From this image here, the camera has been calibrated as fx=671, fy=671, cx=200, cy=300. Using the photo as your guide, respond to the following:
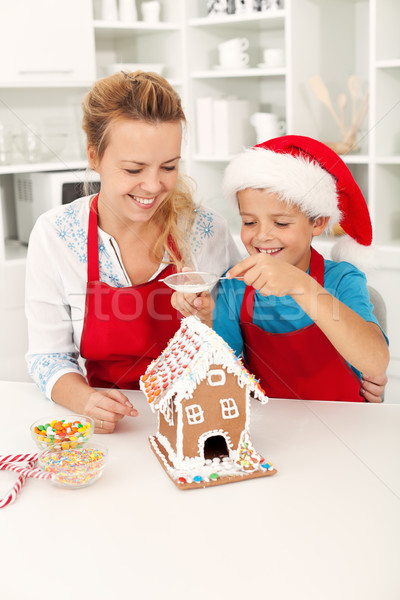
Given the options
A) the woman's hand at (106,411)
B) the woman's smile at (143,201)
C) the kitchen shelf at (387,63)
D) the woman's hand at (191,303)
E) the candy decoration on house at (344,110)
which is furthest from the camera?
the candy decoration on house at (344,110)

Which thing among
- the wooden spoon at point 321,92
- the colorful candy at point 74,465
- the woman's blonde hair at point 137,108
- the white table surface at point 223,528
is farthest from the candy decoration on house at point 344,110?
the colorful candy at point 74,465

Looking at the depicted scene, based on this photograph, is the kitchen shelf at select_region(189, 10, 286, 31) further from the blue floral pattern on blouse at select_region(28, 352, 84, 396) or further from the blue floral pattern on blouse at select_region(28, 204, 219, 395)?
the blue floral pattern on blouse at select_region(28, 352, 84, 396)

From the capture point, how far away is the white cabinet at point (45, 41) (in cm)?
257

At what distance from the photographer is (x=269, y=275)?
1.16m

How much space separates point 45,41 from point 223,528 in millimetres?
2308

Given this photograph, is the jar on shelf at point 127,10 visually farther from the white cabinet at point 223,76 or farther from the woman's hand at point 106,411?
the woman's hand at point 106,411

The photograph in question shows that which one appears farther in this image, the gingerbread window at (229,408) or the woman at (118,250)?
the woman at (118,250)

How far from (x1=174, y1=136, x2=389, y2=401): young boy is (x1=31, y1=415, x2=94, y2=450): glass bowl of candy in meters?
0.34

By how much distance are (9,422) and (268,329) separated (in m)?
0.59

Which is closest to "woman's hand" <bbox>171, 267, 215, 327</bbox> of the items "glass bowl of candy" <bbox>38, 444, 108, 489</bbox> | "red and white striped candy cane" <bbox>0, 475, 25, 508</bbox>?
"glass bowl of candy" <bbox>38, 444, 108, 489</bbox>

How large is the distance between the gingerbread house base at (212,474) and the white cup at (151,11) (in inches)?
96.7

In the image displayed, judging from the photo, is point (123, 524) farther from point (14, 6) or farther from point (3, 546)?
point (14, 6)

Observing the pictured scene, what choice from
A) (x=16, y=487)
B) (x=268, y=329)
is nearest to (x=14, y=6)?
(x=268, y=329)

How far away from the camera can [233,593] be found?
2.41 feet
